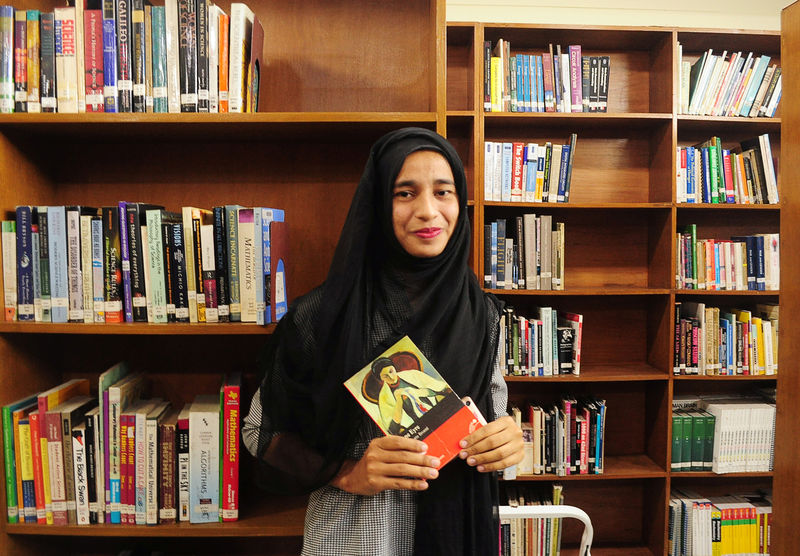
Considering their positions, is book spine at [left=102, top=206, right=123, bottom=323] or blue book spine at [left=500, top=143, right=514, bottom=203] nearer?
book spine at [left=102, top=206, right=123, bottom=323]

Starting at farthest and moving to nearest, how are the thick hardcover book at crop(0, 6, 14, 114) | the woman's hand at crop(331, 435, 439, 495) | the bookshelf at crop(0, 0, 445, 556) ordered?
the bookshelf at crop(0, 0, 445, 556) → the thick hardcover book at crop(0, 6, 14, 114) → the woman's hand at crop(331, 435, 439, 495)

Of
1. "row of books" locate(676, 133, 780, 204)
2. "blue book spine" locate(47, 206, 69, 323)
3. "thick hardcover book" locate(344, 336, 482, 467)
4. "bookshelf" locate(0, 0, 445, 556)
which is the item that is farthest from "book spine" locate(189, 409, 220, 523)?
"row of books" locate(676, 133, 780, 204)

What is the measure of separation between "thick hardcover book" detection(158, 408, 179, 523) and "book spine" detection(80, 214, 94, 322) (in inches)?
14.3

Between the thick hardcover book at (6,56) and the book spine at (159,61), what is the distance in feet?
1.19

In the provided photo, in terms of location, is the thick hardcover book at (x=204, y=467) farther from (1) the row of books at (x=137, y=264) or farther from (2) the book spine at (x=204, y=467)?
(1) the row of books at (x=137, y=264)

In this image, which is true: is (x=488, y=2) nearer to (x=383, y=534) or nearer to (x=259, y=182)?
Result: (x=259, y=182)

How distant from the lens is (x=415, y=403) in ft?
3.19

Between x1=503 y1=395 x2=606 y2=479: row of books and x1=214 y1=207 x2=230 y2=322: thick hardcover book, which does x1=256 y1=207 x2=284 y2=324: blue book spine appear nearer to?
x1=214 y1=207 x2=230 y2=322: thick hardcover book

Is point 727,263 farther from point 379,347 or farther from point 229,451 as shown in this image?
point 229,451

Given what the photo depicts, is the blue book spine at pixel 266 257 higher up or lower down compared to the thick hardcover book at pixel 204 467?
higher up

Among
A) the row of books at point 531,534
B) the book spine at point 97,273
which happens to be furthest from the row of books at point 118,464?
the row of books at point 531,534

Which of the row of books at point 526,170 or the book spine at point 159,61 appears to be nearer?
the book spine at point 159,61

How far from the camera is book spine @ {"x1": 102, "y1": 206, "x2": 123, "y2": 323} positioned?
1.27m

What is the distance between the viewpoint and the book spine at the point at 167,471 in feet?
4.24
